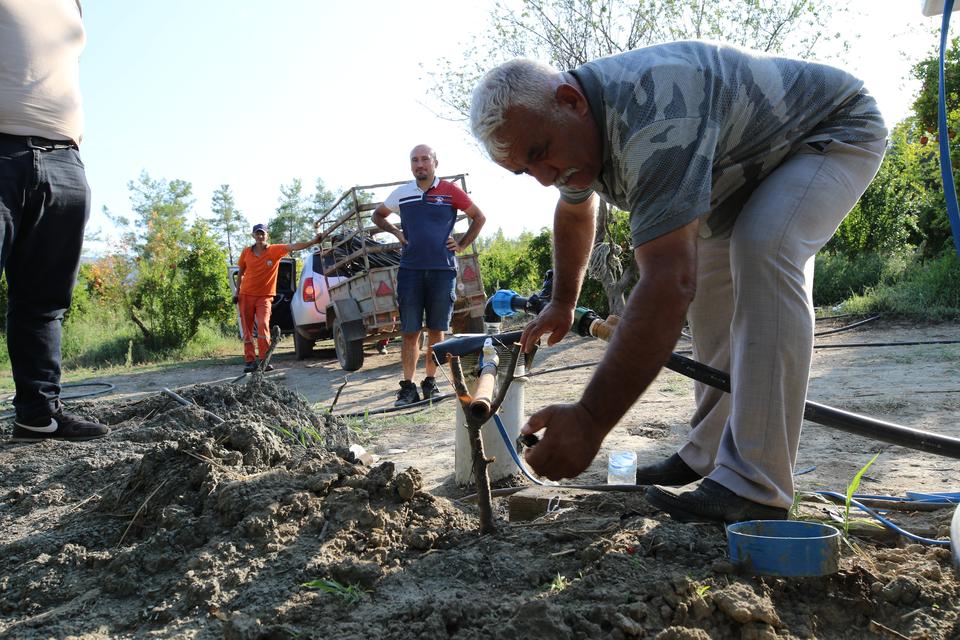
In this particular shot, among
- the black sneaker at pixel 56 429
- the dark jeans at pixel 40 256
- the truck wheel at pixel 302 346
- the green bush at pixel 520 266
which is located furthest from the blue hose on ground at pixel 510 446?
the green bush at pixel 520 266

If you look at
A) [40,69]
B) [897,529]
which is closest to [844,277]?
[897,529]

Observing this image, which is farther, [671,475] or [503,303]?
[503,303]

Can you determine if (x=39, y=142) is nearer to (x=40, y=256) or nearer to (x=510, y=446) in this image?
(x=40, y=256)

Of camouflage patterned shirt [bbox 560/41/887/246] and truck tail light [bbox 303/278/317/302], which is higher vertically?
camouflage patterned shirt [bbox 560/41/887/246]

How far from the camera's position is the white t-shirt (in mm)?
3213

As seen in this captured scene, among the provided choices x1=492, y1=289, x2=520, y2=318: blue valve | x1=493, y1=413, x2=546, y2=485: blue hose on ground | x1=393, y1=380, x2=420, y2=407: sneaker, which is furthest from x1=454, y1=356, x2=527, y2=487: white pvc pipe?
x1=393, y1=380, x2=420, y2=407: sneaker

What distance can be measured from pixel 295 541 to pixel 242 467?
2.16ft

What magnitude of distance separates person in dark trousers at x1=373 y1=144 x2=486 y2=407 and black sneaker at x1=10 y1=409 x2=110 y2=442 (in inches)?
105

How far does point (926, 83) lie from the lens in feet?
38.3

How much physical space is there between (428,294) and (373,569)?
14.9 feet

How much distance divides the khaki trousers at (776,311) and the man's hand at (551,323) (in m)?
0.76

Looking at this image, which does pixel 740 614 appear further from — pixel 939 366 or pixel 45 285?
pixel 939 366

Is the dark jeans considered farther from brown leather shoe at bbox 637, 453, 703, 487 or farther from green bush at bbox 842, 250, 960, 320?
green bush at bbox 842, 250, 960, 320

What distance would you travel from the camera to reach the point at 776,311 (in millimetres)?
A: 1970
